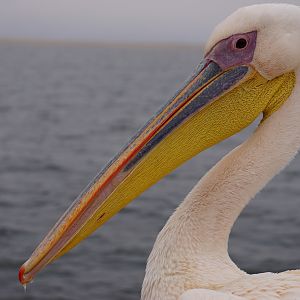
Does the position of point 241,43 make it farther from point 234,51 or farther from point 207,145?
point 207,145

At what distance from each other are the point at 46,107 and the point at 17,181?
43.2ft

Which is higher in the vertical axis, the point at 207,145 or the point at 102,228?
the point at 207,145

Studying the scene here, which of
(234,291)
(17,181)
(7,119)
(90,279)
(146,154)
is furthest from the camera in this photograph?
(7,119)

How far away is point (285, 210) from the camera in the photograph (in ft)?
31.5

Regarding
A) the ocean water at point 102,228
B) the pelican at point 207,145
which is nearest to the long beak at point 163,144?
the pelican at point 207,145

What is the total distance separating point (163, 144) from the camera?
288 cm

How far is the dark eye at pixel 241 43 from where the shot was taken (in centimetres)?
287

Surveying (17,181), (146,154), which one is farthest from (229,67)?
(17,181)

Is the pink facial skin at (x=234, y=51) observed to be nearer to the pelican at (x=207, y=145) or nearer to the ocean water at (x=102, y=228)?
the pelican at (x=207, y=145)

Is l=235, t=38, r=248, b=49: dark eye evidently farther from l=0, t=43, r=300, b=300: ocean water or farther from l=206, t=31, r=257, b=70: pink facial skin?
l=0, t=43, r=300, b=300: ocean water

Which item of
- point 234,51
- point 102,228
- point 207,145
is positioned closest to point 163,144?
point 207,145

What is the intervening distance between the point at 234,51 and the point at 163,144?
53cm

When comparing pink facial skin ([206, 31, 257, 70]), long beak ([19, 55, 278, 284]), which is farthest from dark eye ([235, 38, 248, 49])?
long beak ([19, 55, 278, 284])

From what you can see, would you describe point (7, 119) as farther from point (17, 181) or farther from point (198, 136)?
point (198, 136)
